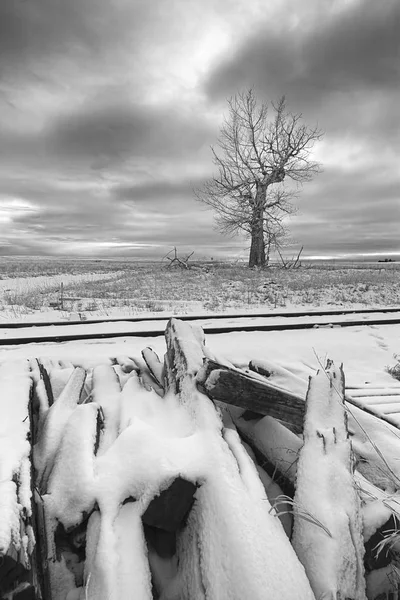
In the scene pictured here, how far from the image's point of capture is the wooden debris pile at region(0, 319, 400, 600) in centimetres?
142

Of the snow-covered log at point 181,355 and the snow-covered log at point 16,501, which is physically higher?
the snow-covered log at point 181,355

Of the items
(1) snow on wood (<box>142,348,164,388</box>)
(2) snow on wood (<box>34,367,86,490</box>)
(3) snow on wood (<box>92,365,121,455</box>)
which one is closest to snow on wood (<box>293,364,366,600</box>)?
(3) snow on wood (<box>92,365,121,455</box>)

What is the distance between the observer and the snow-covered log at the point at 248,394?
2.18 m

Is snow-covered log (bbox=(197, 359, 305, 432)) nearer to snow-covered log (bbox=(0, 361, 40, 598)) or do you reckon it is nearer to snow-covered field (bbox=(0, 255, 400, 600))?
snow-covered field (bbox=(0, 255, 400, 600))

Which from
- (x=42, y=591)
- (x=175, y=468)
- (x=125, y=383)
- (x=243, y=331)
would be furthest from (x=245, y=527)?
(x=243, y=331)

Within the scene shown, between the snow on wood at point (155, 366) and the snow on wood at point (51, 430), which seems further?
the snow on wood at point (155, 366)

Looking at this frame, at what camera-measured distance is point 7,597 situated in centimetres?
119

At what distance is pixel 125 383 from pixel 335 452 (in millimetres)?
1842

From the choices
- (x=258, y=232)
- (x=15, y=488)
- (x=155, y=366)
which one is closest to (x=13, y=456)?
(x=15, y=488)

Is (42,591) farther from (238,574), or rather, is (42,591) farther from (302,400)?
(302,400)

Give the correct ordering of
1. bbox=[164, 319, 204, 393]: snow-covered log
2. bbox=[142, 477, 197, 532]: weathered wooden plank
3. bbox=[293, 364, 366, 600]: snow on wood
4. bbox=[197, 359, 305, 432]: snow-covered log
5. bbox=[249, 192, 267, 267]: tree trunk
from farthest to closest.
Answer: bbox=[249, 192, 267, 267]: tree trunk
bbox=[164, 319, 204, 393]: snow-covered log
bbox=[197, 359, 305, 432]: snow-covered log
bbox=[142, 477, 197, 532]: weathered wooden plank
bbox=[293, 364, 366, 600]: snow on wood

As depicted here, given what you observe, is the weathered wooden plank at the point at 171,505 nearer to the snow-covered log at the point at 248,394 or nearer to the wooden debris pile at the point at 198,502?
the wooden debris pile at the point at 198,502

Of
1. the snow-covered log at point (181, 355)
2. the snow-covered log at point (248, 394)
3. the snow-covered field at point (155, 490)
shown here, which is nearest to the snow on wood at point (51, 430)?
the snow-covered field at point (155, 490)

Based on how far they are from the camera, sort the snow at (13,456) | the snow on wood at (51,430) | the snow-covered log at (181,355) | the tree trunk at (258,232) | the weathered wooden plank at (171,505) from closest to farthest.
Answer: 1. the snow at (13,456)
2. the weathered wooden plank at (171,505)
3. the snow on wood at (51,430)
4. the snow-covered log at (181,355)
5. the tree trunk at (258,232)
